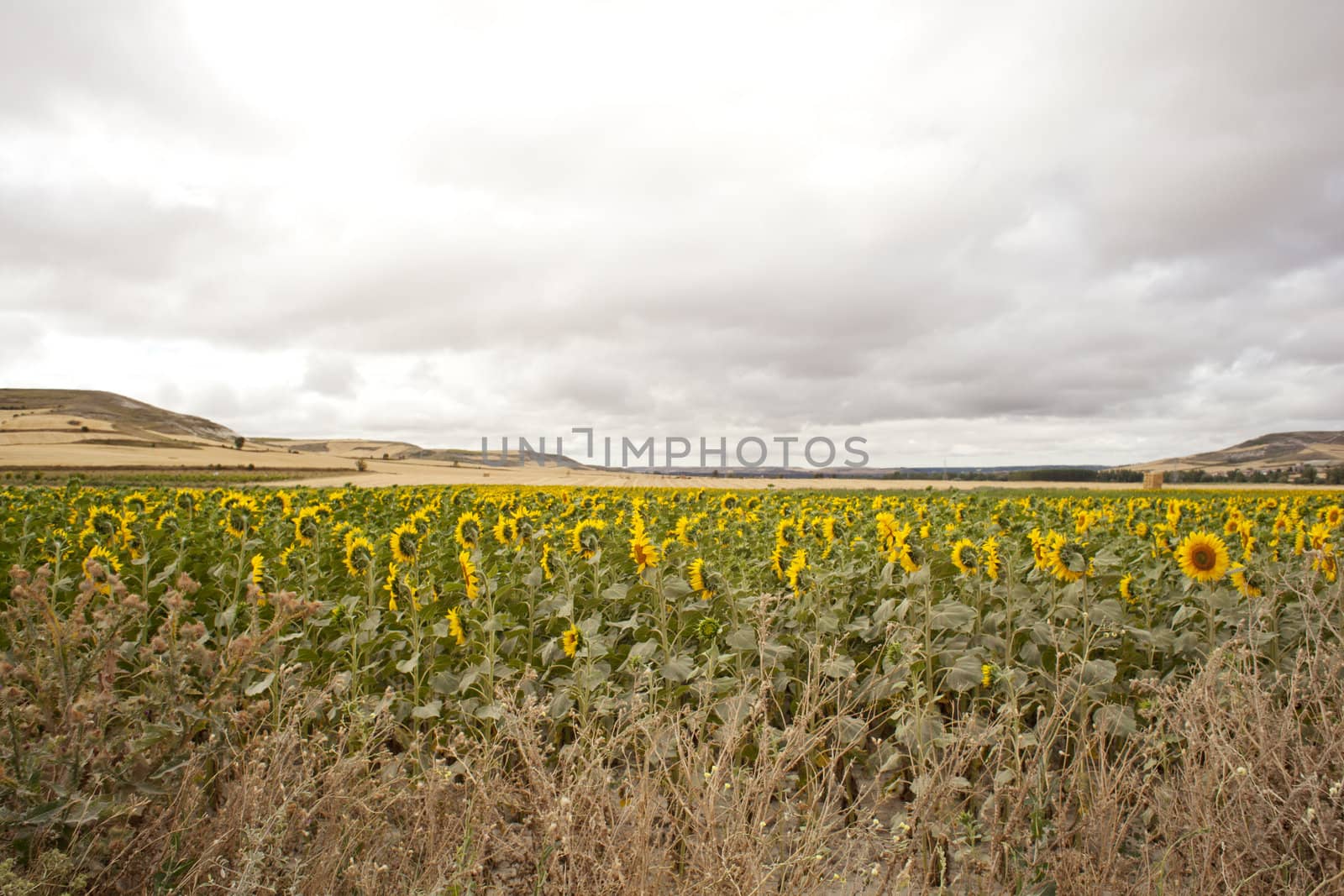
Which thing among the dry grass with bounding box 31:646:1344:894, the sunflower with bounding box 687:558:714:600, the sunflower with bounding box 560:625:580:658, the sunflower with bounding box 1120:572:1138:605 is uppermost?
the sunflower with bounding box 687:558:714:600

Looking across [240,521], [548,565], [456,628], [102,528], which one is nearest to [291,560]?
[240,521]

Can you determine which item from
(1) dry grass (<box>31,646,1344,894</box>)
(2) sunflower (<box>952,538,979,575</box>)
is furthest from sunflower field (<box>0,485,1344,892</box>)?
(1) dry grass (<box>31,646,1344,894</box>)

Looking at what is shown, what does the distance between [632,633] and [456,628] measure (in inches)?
58.2

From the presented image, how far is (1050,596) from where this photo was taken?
5.24 m

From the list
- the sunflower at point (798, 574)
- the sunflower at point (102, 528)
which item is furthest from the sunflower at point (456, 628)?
the sunflower at point (102, 528)

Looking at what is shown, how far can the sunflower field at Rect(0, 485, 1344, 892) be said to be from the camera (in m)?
3.34

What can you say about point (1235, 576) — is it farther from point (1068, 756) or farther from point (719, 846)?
point (719, 846)

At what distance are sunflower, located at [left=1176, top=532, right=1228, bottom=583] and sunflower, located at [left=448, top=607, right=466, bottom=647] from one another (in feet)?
17.9

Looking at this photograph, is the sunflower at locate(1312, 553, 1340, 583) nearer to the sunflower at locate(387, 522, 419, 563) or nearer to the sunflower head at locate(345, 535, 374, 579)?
the sunflower at locate(387, 522, 419, 563)

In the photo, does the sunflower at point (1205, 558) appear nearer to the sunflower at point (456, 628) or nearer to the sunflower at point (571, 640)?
the sunflower at point (571, 640)

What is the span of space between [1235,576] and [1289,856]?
279 centimetres

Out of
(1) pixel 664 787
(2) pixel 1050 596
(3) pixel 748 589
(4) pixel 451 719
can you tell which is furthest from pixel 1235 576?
→ (4) pixel 451 719

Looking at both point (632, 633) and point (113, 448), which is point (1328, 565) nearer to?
point (632, 633)

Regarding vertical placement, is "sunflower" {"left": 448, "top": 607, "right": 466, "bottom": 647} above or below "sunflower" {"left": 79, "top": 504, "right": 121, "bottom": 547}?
below
